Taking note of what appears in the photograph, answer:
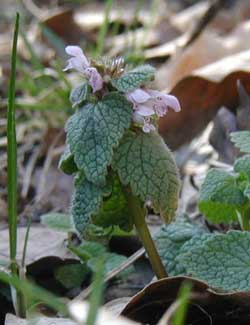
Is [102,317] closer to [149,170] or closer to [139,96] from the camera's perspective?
[149,170]

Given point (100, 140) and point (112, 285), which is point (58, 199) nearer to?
point (112, 285)

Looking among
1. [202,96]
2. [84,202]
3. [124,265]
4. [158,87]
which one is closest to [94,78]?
[84,202]

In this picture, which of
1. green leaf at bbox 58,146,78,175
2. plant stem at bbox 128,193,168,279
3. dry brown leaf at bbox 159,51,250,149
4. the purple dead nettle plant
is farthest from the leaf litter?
green leaf at bbox 58,146,78,175

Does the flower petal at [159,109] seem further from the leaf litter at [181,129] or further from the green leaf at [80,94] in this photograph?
the leaf litter at [181,129]

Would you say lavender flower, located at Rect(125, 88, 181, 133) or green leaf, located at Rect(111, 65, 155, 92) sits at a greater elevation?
green leaf, located at Rect(111, 65, 155, 92)

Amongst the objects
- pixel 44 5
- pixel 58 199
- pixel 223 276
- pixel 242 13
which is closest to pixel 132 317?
pixel 223 276

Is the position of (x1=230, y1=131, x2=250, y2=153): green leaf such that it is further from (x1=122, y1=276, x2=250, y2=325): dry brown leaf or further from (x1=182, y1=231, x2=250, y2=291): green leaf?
(x1=122, y1=276, x2=250, y2=325): dry brown leaf
